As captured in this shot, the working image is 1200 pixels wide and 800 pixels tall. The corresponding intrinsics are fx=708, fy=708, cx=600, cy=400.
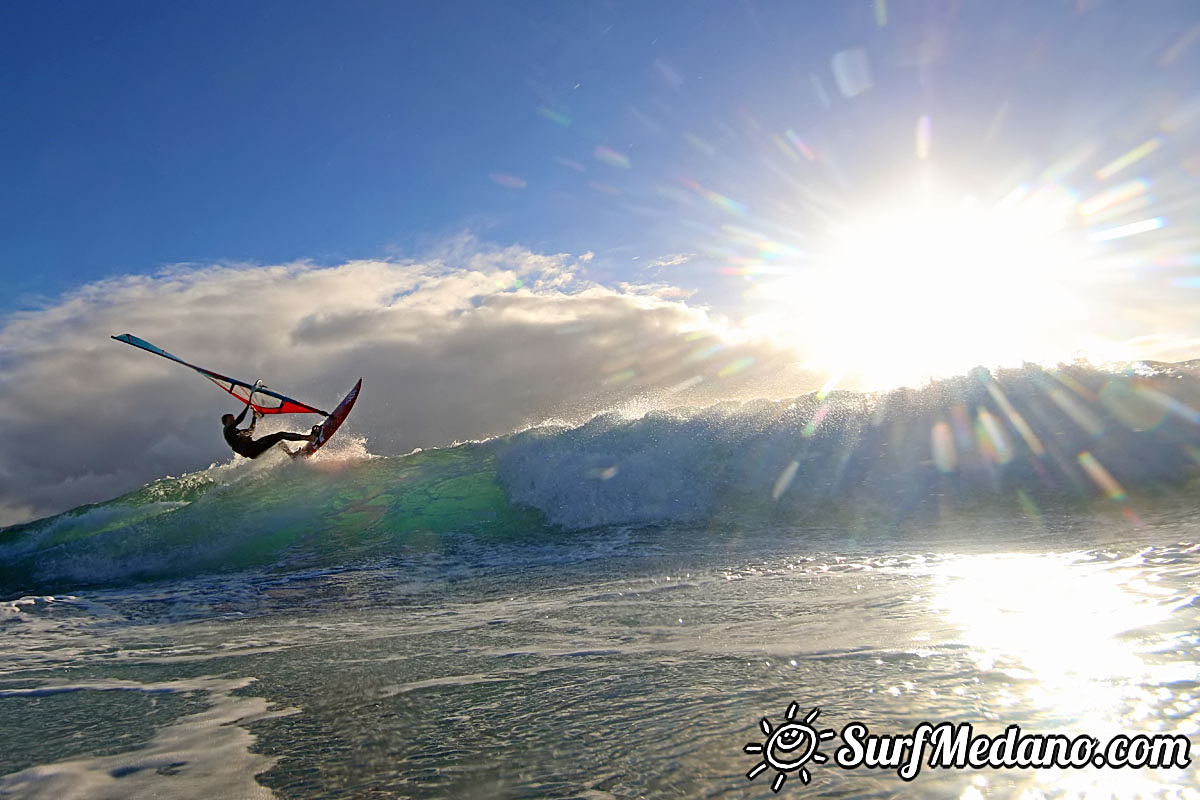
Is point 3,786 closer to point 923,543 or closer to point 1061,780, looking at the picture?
point 1061,780

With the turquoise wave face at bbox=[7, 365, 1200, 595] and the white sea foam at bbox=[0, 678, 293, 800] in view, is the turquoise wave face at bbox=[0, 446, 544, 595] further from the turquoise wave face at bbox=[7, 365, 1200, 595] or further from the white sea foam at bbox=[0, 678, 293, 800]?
the white sea foam at bbox=[0, 678, 293, 800]

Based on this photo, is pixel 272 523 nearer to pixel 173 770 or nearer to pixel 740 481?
pixel 740 481

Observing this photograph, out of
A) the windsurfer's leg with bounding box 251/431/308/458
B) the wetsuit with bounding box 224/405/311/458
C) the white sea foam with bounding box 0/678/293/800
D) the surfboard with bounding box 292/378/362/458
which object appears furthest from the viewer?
the surfboard with bounding box 292/378/362/458

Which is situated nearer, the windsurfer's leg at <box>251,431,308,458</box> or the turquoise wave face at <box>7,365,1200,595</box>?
the turquoise wave face at <box>7,365,1200,595</box>

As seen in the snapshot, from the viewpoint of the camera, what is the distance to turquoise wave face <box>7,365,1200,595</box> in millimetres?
11656

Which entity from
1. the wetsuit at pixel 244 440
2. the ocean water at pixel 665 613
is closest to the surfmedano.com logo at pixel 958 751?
the ocean water at pixel 665 613

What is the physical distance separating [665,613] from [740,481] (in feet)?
26.9

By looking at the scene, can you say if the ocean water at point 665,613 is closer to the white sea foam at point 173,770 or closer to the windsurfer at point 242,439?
the white sea foam at point 173,770

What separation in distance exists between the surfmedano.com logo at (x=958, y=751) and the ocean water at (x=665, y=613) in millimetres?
30

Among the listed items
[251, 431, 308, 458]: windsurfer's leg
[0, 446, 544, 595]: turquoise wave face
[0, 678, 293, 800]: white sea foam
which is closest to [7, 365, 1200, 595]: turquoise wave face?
[0, 446, 544, 595]: turquoise wave face

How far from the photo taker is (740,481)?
44.4ft

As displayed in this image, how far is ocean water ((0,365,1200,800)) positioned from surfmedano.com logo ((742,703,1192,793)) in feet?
0.10

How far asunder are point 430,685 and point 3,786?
70.6 inches

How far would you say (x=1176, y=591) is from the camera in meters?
4.67
